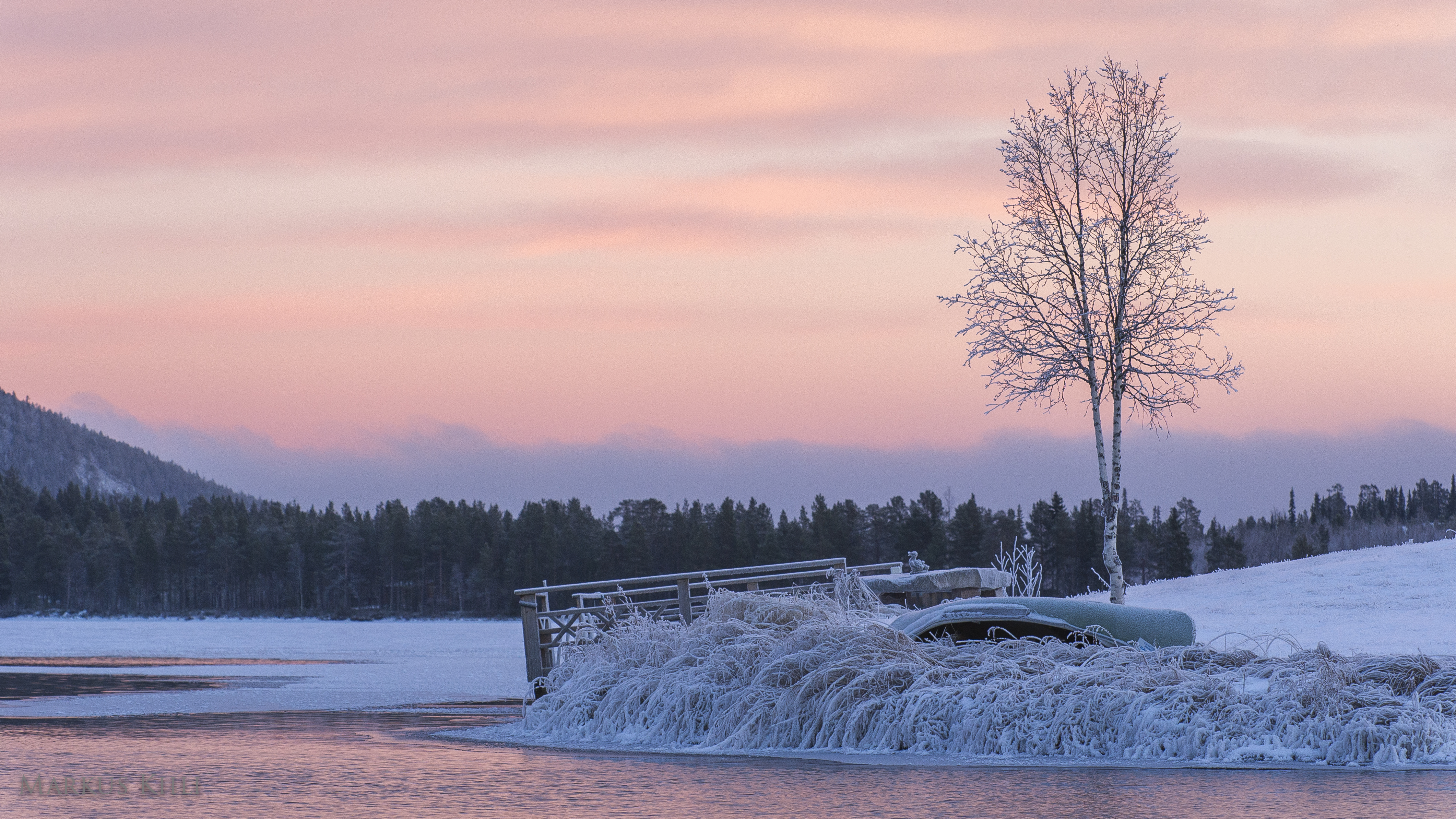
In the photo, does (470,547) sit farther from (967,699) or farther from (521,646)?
(967,699)

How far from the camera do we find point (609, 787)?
9609mm

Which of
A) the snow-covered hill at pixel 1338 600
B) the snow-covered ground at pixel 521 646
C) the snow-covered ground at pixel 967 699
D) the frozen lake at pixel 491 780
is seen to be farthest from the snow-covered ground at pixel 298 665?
the snow-covered hill at pixel 1338 600

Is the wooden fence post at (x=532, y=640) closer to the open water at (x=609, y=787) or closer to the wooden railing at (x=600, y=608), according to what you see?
the wooden railing at (x=600, y=608)

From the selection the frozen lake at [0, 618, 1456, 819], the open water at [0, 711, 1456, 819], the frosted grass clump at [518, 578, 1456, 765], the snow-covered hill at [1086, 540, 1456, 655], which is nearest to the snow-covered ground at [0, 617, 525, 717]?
the frozen lake at [0, 618, 1456, 819]

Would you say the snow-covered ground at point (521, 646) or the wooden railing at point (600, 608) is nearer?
the wooden railing at point (600, 608)

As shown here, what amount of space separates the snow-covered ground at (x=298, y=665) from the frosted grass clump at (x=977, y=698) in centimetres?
567

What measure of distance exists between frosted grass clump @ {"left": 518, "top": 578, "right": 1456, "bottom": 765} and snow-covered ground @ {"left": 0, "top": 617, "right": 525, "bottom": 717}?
567 centimetres

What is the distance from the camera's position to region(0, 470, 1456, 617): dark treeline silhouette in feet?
323

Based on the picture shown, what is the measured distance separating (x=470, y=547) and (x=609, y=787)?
13025 cm

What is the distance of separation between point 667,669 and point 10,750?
19.1ft

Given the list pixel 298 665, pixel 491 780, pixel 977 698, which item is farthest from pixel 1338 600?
pixel 298 665

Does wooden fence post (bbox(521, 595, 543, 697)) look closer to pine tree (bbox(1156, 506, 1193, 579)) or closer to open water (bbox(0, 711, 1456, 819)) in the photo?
open water (bbox(0, 711, 1456, 819))

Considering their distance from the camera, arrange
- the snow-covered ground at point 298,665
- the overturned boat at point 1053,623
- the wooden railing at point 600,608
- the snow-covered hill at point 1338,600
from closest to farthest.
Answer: the overturned boat at point 1053,623 → the wooden railing at point 600,608 → the snow-covered ground at point 298,665 → the snow-covered hill at point 1338,600

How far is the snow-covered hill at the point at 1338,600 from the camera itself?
2188 centimetres
